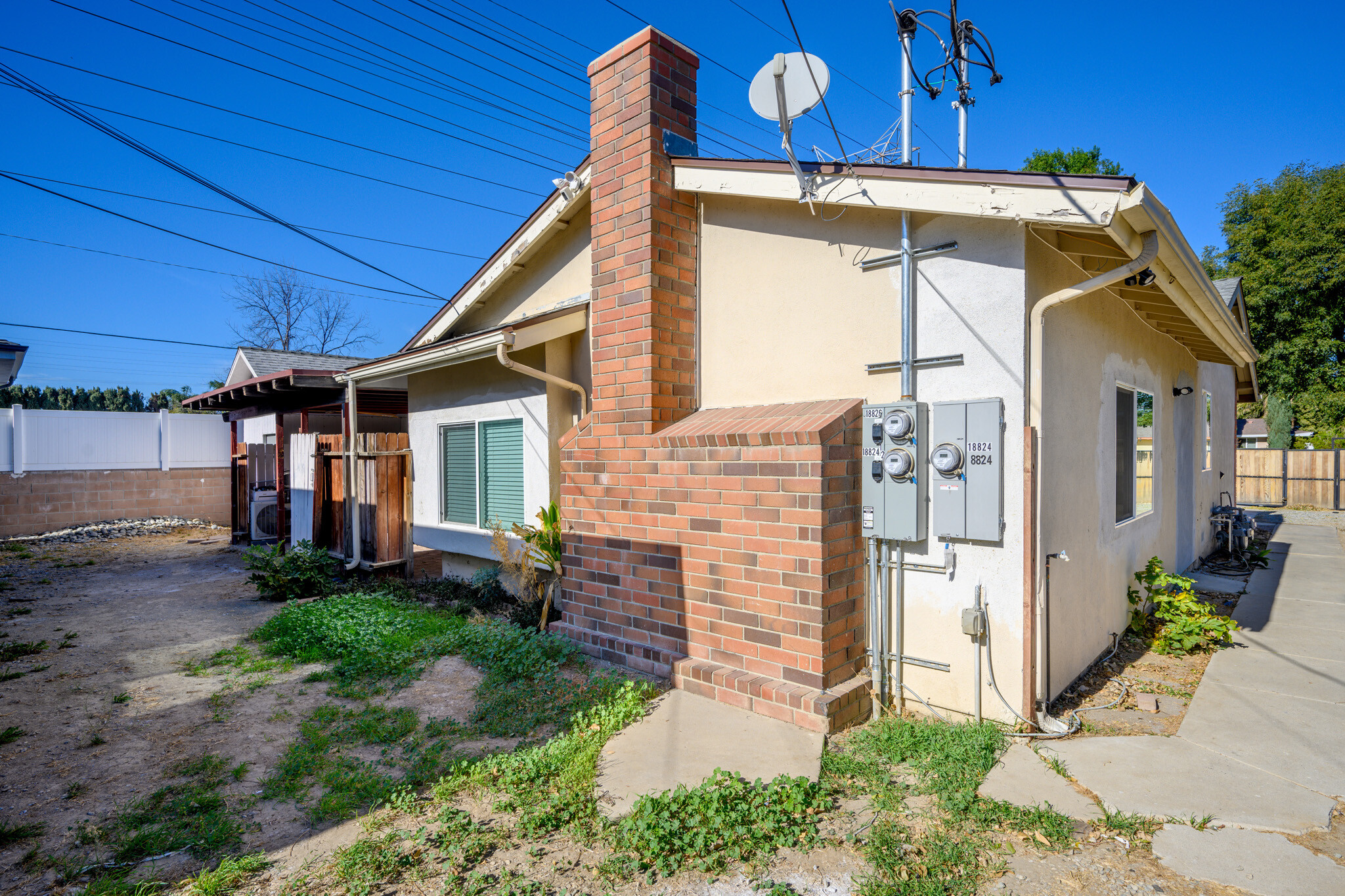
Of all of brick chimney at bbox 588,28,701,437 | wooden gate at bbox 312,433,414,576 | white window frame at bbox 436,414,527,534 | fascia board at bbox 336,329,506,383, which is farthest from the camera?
wooden gate at bbox 312,433,414,576

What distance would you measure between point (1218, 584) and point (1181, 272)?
19.7ft

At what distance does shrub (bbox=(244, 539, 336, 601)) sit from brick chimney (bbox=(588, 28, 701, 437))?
517 centimetres

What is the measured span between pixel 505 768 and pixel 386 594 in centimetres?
473

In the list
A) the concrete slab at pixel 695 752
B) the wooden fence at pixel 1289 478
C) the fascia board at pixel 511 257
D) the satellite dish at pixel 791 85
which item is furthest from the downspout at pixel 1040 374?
the wooden fence at pixel 1289 478

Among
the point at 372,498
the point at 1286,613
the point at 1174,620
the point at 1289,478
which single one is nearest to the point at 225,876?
the point at 372,498

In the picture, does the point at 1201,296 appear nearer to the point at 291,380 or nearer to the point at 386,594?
the point at 386,594

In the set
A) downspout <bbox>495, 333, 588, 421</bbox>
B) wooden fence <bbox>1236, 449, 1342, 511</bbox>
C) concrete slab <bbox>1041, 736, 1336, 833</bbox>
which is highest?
downspout <bbox>495, 333, 588, 421</bbox>

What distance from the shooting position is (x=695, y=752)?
365 cm

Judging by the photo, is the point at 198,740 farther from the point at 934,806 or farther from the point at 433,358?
the point at 934,806

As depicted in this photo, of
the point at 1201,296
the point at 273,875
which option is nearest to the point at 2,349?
the point at 273,875

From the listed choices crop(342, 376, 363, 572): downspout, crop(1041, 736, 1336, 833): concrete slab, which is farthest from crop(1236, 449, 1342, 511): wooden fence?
crop(342, 376, 363, 572): downspout

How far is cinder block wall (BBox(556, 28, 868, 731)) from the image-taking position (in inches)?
160

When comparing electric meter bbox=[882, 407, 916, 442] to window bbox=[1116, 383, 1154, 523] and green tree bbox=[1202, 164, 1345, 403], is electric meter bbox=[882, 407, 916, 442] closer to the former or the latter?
window bbox=[1116, 383, 1154, 523]

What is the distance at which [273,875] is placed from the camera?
2.79m
